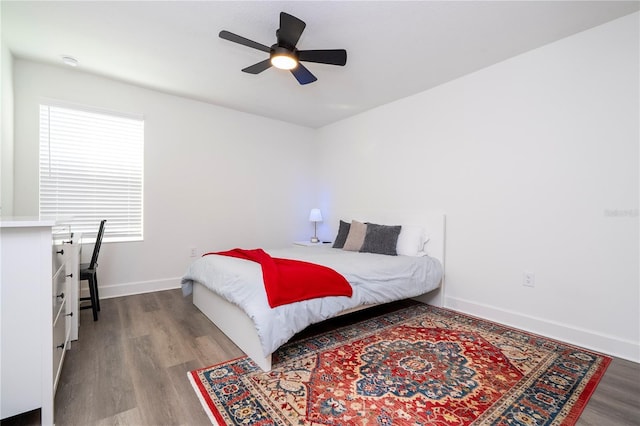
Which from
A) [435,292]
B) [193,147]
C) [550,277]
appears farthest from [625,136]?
[193,147]

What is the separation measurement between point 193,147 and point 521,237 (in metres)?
4.02

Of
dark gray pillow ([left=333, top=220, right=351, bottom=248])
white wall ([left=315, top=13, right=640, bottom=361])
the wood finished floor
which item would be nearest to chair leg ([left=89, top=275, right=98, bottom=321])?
the wood finished floor

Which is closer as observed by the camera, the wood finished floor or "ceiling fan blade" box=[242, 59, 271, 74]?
the wood finished floor

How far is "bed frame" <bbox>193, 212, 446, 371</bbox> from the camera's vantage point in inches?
81.1

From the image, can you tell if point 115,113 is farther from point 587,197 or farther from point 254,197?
point 587,197

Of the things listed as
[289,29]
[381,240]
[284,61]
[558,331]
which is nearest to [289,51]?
[284,61]

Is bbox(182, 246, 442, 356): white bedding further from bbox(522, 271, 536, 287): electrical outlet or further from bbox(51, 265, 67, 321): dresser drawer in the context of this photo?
bbox(51, 265, 67, 321): dresser drawer

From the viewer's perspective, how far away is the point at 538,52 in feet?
8.66

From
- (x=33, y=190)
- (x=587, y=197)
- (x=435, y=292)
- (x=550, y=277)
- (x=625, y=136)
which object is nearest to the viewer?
(x=625, y=136)

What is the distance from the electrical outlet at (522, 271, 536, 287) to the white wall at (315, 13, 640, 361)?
0.10 ft

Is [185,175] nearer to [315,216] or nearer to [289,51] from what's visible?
[315,216]

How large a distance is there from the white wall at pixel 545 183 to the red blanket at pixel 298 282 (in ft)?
5.41

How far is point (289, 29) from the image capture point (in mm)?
2084

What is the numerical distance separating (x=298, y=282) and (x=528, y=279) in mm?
2149
